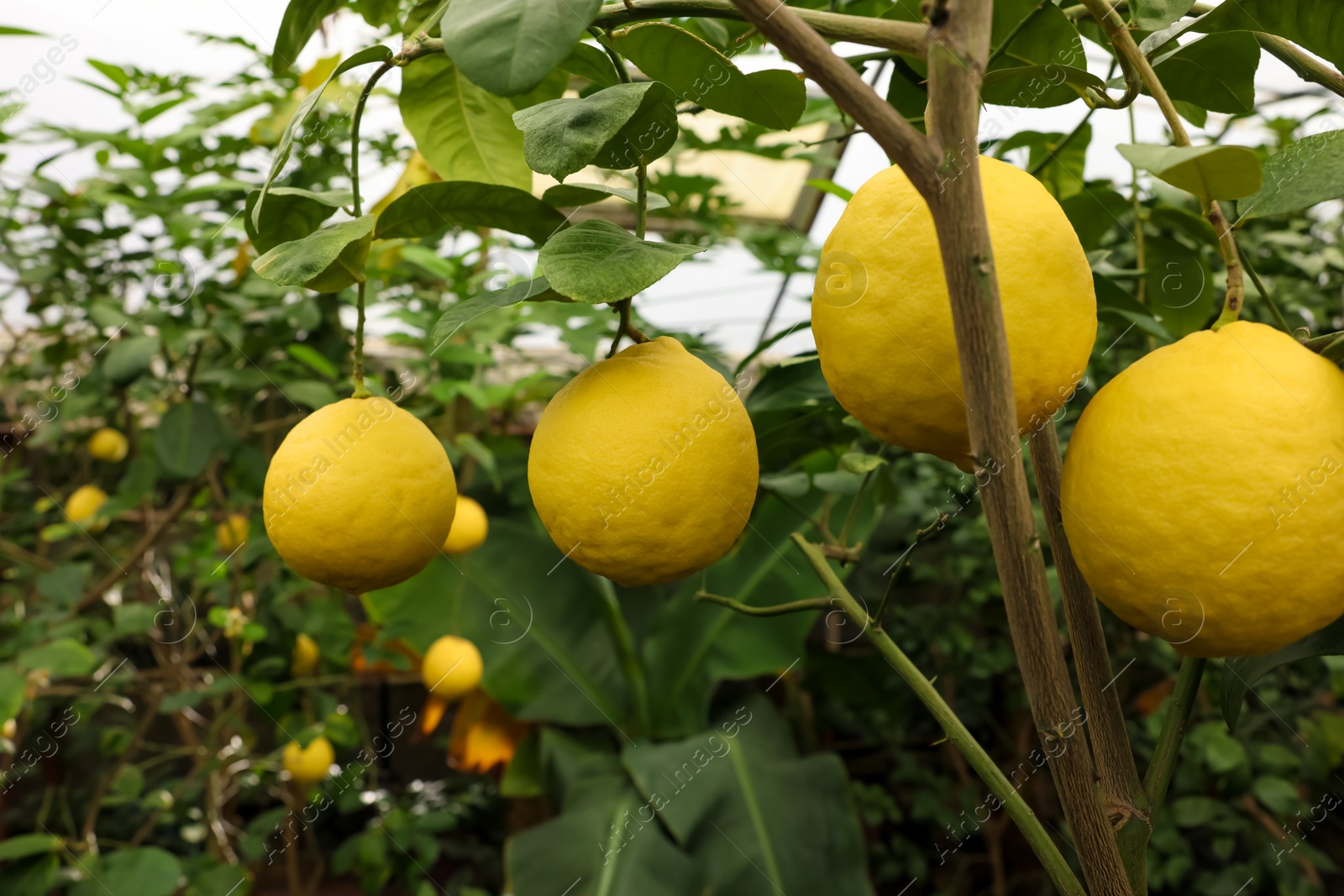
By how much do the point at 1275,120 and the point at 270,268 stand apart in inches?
57.0

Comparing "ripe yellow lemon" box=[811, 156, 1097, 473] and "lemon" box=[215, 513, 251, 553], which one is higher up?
"ripe yellow lemon" box=[811, 156, 1097, 473]

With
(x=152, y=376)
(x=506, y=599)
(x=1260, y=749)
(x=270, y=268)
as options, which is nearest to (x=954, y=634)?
(x=1260, y=749)

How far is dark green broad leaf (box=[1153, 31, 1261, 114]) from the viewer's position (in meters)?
0.32

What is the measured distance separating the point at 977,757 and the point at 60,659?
3.39 ft

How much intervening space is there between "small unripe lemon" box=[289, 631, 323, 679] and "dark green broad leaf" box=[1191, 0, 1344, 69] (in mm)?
1497

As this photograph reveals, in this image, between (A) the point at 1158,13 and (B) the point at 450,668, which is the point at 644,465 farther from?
(B) the point at 450,668

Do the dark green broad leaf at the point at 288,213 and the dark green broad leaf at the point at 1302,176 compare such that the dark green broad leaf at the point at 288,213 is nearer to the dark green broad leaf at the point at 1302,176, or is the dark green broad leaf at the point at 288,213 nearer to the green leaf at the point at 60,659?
the dark green broad leaf at the point at 1302,176

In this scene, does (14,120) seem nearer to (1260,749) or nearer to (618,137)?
(618,137)

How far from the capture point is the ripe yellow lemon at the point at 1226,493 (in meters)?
0.25

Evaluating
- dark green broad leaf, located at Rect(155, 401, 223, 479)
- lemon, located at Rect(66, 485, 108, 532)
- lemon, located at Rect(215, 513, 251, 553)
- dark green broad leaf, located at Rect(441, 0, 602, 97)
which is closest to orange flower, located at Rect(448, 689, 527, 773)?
lemon, located at Rect(215, 513, 251, 553)

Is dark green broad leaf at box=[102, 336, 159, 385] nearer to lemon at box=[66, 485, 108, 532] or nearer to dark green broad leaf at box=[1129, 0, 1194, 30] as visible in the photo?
lemon at box=[66, 485, 108, 532]

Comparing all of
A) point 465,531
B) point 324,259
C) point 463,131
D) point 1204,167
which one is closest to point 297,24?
point 463,131

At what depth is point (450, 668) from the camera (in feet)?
4.55

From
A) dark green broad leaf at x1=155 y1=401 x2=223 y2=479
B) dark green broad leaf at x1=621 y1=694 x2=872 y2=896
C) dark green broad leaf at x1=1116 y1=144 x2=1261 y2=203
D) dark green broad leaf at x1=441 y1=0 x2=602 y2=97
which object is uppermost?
dark green broad leaf at x1=441 y1=0 x2=602 y2=97
